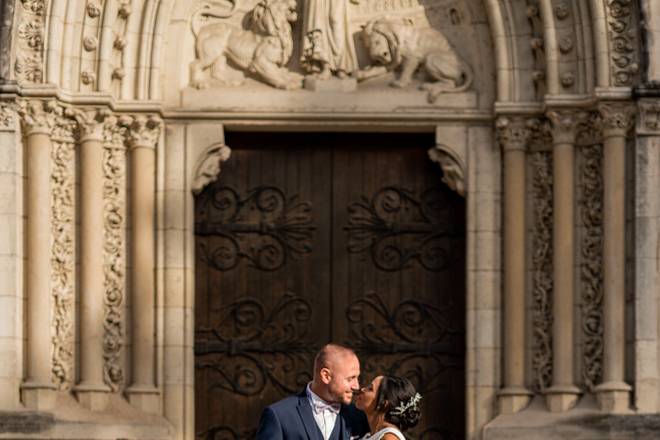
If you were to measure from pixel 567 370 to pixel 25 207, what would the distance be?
13.4ft

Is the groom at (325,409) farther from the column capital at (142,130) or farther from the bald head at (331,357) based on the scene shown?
the column capital at (142,130)

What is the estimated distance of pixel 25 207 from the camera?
17.1m

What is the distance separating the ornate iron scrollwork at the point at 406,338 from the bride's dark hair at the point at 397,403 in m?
6.17

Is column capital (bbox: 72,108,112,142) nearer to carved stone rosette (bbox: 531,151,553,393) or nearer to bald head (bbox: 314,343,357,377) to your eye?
carved stone rosette (bbox: 531,151,553,393)

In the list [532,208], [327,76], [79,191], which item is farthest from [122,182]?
[532,208]

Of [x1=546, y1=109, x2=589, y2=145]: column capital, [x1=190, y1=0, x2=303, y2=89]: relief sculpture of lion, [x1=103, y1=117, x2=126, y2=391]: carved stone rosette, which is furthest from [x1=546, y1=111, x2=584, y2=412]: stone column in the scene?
[x1=103, y1=117, x2=126, y2=391]: carved stone rosette

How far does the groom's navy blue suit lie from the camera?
39.2 feet

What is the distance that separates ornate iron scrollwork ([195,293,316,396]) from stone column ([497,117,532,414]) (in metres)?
1.53

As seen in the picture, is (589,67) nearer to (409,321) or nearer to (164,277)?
(409,321)

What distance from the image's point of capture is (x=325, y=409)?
39.8 feet

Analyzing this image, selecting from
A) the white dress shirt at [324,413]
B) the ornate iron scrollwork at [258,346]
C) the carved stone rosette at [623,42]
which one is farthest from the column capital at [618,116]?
the white dress shirt at [324,413]

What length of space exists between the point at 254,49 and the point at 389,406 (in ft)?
22.0

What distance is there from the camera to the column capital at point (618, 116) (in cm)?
1705

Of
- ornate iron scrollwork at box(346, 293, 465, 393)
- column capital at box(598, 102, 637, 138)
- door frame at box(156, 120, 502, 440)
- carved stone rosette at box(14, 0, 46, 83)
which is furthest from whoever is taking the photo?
ornate iron scrollwork at box(346, 293, 465, 393)
